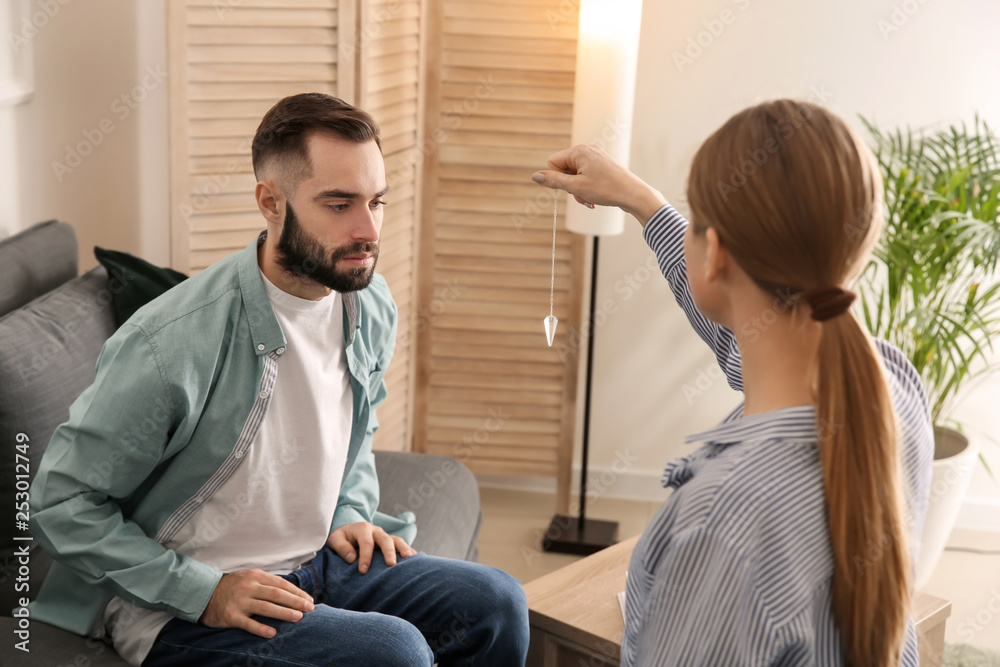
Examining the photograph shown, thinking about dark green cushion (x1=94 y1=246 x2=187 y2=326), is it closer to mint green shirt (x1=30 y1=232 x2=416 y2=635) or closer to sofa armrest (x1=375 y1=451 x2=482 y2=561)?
mint green shirt (x1=30 y1=232 x2=416 y2=635)

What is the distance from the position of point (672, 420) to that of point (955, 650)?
106cm

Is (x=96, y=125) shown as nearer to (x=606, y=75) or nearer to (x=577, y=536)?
(x=606, y=75)

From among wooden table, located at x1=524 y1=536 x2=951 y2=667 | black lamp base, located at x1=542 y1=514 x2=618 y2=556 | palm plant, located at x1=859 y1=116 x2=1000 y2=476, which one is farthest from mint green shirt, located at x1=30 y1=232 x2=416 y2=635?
palm plant, located at x1=859 y1=116 x2=1000 y2=476

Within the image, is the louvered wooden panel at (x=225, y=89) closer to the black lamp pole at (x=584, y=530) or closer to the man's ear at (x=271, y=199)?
the man's ear at (x=271, y=199)

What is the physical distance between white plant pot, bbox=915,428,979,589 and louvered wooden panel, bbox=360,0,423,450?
A: 4.75ft

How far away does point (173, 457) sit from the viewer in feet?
4.60

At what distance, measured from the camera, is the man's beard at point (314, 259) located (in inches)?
57.8

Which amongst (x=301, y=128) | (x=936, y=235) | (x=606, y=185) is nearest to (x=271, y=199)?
(x=301, y=128)

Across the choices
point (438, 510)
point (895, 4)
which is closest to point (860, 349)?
point (438, 510)

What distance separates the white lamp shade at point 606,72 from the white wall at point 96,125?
3.31 ft

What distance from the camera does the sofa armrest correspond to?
1.88 m

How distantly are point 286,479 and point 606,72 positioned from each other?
1.45 m

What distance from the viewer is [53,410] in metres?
1.51

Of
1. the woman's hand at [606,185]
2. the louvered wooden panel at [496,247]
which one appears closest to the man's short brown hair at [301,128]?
the woman's hand at [606,185]
